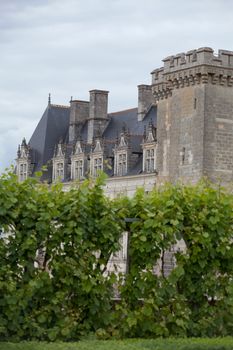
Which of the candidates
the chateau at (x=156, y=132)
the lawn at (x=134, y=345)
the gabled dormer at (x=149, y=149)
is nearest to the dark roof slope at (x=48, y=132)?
the chateau at (x=156, y=132)

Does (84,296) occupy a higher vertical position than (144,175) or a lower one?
lower

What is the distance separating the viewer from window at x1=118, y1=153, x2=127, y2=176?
60594 millimetres

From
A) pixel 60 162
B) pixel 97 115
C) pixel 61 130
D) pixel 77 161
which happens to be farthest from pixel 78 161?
pixel 61 130

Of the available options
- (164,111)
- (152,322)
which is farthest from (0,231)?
(164,111)

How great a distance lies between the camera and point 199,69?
166 feet

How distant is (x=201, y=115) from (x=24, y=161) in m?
21.3

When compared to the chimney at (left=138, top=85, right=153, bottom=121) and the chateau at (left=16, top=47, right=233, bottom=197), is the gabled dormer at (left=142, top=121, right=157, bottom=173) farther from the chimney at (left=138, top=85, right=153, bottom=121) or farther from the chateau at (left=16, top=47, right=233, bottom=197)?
the chimney at (left=138, top=85, right=153, bottom=121)

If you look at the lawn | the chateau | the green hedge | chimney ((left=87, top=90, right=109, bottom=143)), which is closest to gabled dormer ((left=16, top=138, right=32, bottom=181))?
the chateau

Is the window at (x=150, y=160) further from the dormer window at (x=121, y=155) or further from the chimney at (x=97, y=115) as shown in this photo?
the chimney at (x=97, y=115)

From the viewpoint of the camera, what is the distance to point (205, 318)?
64.8 ft

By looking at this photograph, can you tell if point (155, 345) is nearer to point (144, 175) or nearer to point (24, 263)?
point (24, 263)

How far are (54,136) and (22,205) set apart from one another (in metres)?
51.6

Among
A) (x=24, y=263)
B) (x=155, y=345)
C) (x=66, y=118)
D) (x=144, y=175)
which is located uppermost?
(x=66, y=118)

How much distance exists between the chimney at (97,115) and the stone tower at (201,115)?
43.8 feet
